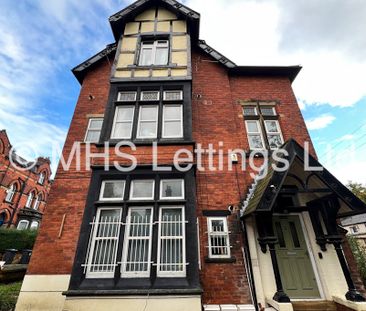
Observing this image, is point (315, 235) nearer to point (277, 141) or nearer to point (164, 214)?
point (277, 141)

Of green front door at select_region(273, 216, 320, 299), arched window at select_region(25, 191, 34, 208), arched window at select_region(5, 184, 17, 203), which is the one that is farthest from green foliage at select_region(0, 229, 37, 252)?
green front door at select_region(273, 216, 320, 299)

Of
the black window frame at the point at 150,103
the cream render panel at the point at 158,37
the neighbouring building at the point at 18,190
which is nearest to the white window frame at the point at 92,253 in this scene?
the black window frame at the point at 150,103

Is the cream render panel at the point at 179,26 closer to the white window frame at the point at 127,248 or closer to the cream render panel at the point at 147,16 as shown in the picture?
the cream render panel at the point at 147,16

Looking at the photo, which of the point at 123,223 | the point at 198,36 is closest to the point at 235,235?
the point at 123,223

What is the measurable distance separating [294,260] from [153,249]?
→ 13.8 ft

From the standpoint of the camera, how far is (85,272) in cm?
512

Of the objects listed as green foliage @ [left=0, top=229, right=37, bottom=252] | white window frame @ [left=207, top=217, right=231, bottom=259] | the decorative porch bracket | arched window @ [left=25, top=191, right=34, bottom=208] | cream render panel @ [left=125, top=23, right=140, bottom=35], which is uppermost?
cream render panel @ [left=125, top=23, right=140, bottom=35]

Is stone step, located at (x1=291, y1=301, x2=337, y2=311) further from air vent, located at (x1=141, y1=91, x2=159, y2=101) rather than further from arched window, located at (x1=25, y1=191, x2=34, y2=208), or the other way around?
arched window, located at (x1=25, y1=191, x2=34, y2=208)

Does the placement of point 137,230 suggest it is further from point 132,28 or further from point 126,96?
point 132,28

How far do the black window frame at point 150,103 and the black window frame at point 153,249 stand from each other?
110 cm

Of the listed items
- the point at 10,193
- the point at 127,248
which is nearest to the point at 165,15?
the point at 127,248

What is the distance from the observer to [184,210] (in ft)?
18.9

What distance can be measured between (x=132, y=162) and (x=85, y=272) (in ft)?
10.3

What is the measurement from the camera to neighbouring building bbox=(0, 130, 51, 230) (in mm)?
23188
